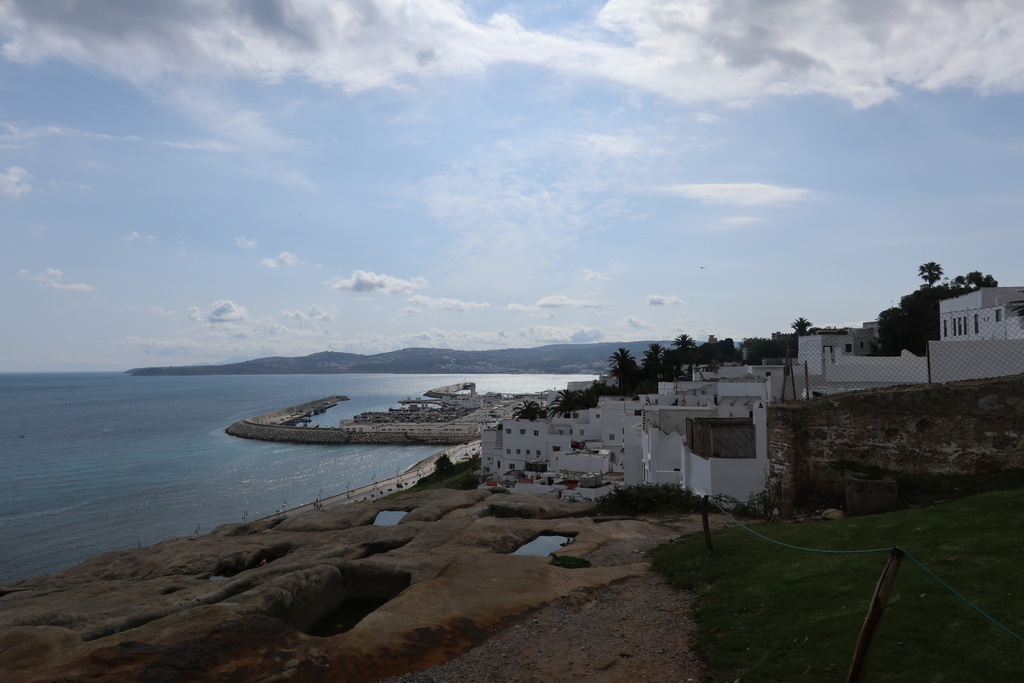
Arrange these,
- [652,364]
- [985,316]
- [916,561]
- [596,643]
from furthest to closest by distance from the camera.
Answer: [652,364], [985,316], [596,643], [916,561]

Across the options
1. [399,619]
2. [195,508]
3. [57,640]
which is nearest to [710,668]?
[399,619]

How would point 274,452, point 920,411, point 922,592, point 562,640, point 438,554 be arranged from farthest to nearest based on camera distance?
point 274,452 < point 438,554 < point 920,411 < point 562,640 < point 922,592

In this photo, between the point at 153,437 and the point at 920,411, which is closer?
the point at 920,411

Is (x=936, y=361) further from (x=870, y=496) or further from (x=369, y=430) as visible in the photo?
(x=369, y=430)

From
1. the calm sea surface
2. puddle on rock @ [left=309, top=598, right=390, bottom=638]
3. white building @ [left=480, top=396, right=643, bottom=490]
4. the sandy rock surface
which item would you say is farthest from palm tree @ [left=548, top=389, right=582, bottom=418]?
puddle on rock @ [left=309, top=598, right=390, bottom=638]

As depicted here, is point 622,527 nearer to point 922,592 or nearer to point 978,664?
point 922,592

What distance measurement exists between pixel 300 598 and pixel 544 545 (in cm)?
869

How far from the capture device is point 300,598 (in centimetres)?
1577

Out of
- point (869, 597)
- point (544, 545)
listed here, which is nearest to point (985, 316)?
point (544, 545)

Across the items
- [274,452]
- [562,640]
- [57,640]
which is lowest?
[274,452]

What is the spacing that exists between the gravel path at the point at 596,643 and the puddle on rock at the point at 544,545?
19.2 feet

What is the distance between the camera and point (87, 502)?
61000 millimetres

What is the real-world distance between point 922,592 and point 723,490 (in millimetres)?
13301

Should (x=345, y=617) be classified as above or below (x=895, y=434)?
below
